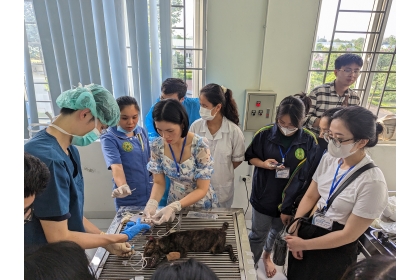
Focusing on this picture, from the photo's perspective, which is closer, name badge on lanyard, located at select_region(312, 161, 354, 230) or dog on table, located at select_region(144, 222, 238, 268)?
dog on table, located at select_region(144, 222, 238, 268)

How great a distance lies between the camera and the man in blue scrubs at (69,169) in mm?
865

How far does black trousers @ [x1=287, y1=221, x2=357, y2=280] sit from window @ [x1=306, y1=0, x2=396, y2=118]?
1563mm

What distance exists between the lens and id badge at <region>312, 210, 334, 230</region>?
1199 mm

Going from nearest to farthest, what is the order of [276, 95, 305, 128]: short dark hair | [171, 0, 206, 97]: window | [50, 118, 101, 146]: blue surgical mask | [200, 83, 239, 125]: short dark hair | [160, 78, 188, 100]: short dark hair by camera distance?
[50, 118, 101, 146]: blue surgical mask
[276, 95, 305, 128]: short dark hair
[200, 83, 239, 125]: short dark hair
[160, 78, 188, 100]: short dark hair
[171, 0, 206, 97]: window

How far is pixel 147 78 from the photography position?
6.95 feet

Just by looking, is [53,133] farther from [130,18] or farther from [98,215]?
[98,215]

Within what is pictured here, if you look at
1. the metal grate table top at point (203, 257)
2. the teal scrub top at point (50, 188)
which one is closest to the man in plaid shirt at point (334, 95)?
the metal grate table top at point (203, 257)

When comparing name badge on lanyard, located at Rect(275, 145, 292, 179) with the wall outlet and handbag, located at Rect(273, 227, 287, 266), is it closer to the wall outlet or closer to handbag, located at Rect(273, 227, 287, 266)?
handbag, located at Rect(273, 227, 287, 266)

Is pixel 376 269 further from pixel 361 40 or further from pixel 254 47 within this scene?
pixel 361 40

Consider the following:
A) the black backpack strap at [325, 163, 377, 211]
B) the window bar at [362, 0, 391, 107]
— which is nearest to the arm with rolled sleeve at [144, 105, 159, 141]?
the black backpack strap at [325, 163, 377, 211]

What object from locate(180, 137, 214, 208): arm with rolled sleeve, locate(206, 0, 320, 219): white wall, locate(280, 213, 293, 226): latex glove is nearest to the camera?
locate(180, 137, 214, 208): arm with rolled sleeve

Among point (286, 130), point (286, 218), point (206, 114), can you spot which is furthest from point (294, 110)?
point (286, 218)

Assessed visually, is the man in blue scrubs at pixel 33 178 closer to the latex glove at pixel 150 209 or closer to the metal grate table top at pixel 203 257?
the metal grate table top at pixel 203 257

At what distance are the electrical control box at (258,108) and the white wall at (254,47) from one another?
0.11 meters
